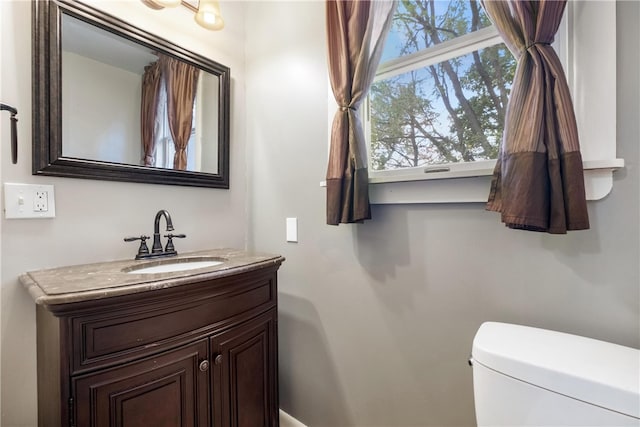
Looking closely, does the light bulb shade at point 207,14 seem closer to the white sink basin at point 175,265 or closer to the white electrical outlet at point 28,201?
the white electrical outlet at point 28,201

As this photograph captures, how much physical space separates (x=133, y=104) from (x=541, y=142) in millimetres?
1477

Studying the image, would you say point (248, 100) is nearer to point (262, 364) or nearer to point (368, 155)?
point (368, 155)

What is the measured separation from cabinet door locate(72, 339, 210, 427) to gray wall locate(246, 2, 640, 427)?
1.94 feet

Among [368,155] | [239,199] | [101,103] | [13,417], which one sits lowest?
[13,417]

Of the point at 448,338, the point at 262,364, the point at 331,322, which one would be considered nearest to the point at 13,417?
the point at 262,364

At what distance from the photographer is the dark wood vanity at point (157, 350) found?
0.71 metres

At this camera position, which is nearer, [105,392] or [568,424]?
[568,424]

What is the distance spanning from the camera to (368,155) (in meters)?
1.25

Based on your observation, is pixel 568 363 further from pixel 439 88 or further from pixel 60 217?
pixel 60 217

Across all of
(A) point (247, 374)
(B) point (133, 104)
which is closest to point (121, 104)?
(B) point (133, 104)

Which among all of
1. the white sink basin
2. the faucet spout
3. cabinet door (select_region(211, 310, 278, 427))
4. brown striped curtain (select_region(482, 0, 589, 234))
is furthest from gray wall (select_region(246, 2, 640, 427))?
the faucet spout

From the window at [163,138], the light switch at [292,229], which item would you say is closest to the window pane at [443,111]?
the light switch at [292,229]

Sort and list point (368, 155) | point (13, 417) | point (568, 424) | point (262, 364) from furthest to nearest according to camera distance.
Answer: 1. point (368, 155)
2. point (262, 364)
3. point (13, 417)
4. point (568, 424)

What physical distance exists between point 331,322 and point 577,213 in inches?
38.3
